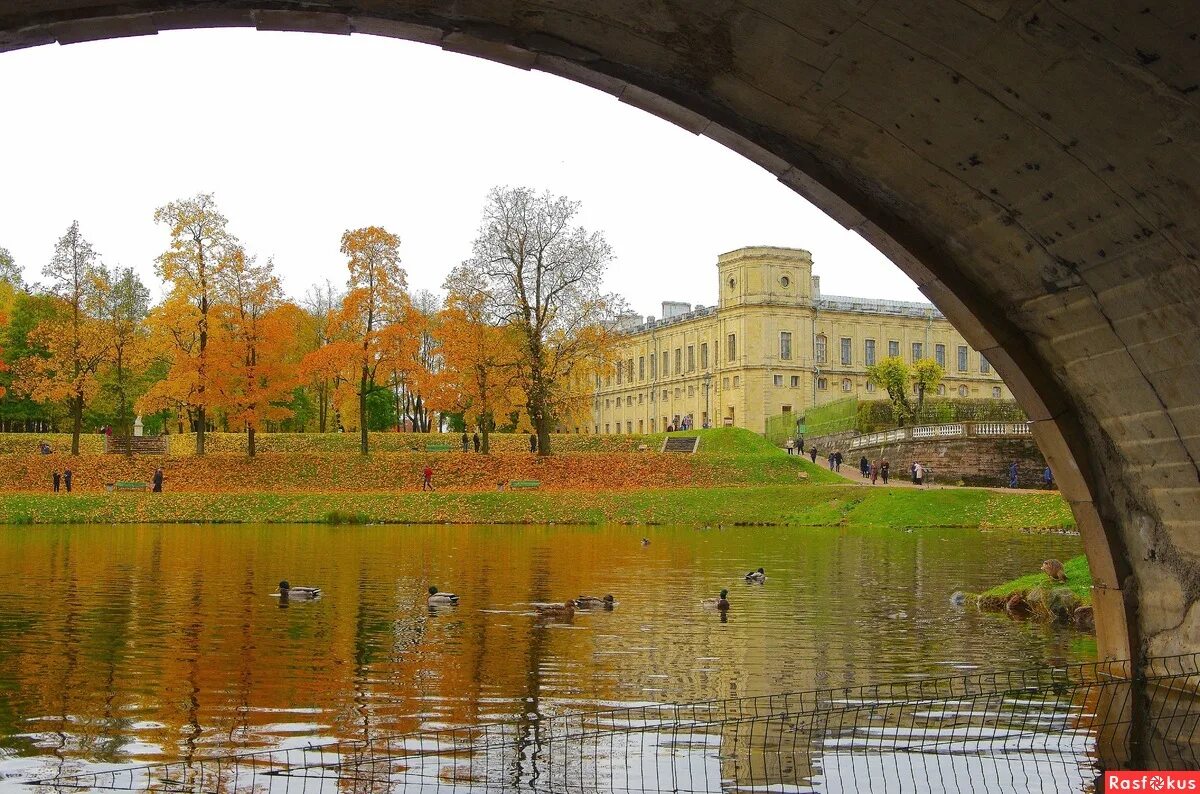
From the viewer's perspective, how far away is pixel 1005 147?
30.0 feet

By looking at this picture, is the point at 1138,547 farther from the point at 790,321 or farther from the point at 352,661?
the point at 790,321

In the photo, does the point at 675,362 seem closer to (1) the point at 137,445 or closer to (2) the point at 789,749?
(1) the point at 137,445

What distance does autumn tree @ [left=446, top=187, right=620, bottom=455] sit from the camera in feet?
213

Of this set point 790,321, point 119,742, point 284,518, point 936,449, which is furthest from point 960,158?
point 790,321

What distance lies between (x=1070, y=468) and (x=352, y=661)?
8352 mm

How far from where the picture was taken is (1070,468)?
39.4ft

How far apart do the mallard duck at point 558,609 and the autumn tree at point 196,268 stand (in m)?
43.5

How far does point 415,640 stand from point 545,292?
169ft

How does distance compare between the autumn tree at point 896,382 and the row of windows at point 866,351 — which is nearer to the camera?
the autumn tree at point 896,382

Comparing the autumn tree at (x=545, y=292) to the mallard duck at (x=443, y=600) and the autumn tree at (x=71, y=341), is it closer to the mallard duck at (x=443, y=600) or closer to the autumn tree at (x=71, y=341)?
the autumn tree at (x=71, y=341)

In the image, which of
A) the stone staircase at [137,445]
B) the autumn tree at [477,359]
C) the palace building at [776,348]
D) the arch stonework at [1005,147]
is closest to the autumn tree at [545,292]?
the autumn tree at [477,359]

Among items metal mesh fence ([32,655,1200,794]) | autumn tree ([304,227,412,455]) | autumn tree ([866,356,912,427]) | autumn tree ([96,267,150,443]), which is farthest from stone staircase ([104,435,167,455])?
metal mesh fence ([32,655,1200,794])

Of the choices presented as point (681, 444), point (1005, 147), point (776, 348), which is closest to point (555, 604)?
point (1005, 147)

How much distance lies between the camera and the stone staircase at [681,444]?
253 ft
